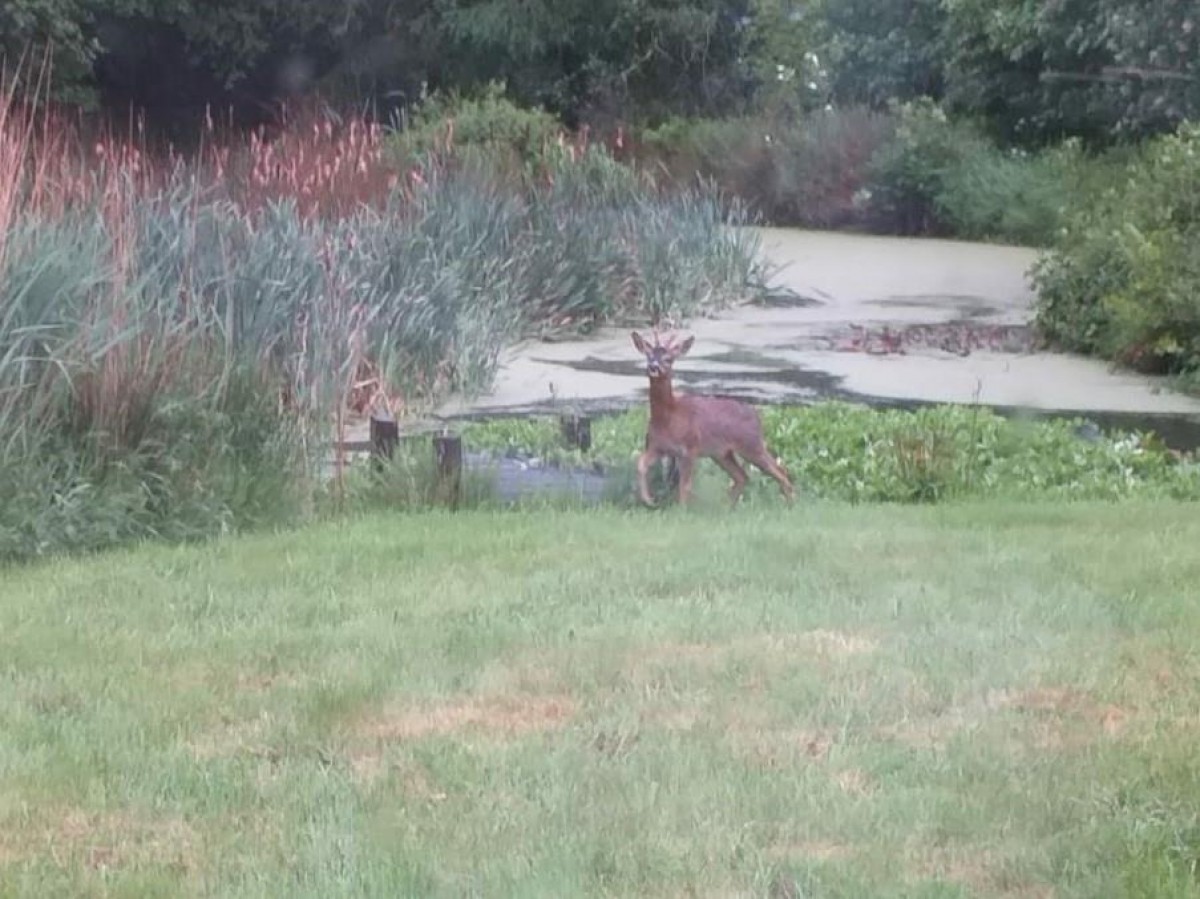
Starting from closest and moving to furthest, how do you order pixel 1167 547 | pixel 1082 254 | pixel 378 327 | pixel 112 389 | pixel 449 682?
1. pixel 449 682
2. pixel 1167 547
3. pixel 112 389
4. pixel 378 327
5. pixel 1082 254

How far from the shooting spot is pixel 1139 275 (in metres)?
15.2

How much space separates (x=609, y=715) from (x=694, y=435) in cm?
370

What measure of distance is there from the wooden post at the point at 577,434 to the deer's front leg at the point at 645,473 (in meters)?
1.03

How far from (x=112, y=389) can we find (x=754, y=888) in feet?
15.5

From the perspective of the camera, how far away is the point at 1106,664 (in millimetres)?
5773

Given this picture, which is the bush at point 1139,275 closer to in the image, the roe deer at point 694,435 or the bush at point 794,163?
the roe deer at point 694,435

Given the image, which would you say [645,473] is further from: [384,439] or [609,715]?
[609,715]

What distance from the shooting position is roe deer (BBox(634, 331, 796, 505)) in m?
8.89

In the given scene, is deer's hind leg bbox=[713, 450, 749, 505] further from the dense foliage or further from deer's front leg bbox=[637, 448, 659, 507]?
the dense foliage

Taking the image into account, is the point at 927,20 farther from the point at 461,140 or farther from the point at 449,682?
the point at 449,682

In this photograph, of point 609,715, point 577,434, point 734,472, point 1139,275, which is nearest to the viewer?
point 609,715

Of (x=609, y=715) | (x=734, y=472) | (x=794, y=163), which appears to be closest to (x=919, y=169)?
(x=794, y=163)

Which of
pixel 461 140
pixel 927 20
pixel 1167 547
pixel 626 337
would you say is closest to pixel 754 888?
pixel 1167 547

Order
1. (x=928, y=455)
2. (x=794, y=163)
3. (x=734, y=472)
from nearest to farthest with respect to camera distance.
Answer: (x=734, y=472)
(x=928, y=455)
(x=794, y=163)
